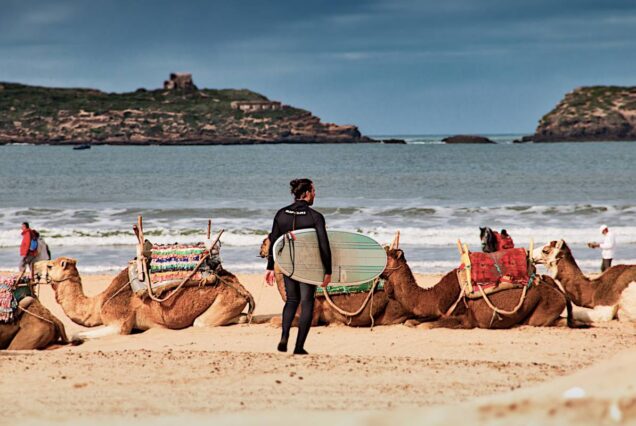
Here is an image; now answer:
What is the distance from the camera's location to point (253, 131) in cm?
18125

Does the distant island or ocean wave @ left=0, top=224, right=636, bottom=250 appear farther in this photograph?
the distant island

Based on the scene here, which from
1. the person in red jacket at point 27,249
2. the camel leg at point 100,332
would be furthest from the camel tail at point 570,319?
the person in red jacket at point 27,249

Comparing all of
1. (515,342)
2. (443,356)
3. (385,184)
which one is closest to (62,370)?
(443,356)

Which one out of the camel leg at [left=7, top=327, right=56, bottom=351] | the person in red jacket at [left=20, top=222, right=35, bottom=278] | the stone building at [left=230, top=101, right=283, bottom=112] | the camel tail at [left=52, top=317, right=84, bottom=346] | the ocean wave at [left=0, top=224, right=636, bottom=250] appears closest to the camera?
the camel leg at [left=7, top=327, right=56, bottom=351]

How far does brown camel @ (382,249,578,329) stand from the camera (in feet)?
34.1

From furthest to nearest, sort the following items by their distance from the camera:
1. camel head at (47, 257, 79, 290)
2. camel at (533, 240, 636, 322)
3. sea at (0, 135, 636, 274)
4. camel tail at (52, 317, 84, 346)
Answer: sea at (0, 135, 636, 274), camel at (533, 240, 636, 322), camel head at (47, 257, 79, 290), camel tail at (52, 317, 84, 346)

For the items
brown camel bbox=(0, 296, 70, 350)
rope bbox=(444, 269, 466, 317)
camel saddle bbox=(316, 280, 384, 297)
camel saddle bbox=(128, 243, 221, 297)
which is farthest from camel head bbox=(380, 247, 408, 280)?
→ brown camel bbox=(0, 296, 70, 350)

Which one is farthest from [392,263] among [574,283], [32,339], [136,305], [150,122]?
[150,122]

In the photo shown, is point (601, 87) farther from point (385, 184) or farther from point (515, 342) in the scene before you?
point (515, 342)

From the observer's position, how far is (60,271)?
1032 centimetres

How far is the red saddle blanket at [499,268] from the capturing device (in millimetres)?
10320

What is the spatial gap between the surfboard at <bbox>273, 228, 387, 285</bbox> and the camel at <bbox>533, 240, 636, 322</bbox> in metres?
2.31

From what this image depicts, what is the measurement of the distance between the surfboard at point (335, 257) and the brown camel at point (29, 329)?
2933 millimetres

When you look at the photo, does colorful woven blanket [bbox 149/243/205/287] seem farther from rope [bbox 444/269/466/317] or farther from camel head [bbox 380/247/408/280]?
rope [bbox 444/269/466/317]
